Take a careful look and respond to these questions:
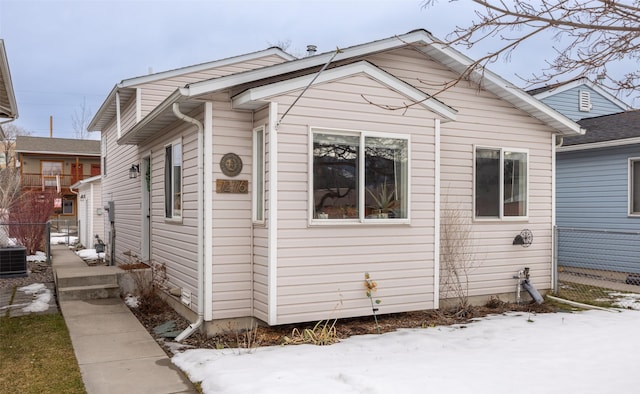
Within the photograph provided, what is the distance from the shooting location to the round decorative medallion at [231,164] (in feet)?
20.3

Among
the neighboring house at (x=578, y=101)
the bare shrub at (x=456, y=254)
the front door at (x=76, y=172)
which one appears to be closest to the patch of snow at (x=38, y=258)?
the bare shrub at (x=456, y=254)

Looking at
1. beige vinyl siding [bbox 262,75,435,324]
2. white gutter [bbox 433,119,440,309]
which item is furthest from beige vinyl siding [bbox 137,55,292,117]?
white gutter [bbox 433,119,440,309]

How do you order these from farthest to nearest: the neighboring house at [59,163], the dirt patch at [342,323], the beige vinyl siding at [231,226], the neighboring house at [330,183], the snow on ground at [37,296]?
the neighboring house at [59,163], the snow on ground at [37,296], the beige vinyl siding at [231,226], the neighboring house at [330,183], the dirt patch at [342,323]

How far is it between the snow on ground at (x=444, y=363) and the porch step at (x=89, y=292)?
11.7ft

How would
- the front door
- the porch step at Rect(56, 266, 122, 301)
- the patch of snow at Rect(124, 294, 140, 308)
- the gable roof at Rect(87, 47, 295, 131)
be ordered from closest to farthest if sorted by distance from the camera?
the patch of snow at Rect(124, 294, 140, 308)
the porch step at Rect(56, 266, 122, 301)
the gable roof at Rect(87, 47, 295, 131)
the front door

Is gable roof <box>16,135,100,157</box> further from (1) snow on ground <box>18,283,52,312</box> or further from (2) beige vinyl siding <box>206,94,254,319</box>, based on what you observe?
(2) beige vinyl siding <box>206,94,254,319</box>

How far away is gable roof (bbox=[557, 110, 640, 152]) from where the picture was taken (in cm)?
1074

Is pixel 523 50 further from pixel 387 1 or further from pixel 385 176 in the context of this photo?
pixel 385 176

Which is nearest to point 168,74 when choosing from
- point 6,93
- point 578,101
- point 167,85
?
point 167,85

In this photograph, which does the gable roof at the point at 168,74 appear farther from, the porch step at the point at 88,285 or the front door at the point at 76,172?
the front door at the point at 76,172

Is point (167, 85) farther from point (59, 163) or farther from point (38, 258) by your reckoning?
point (59, 163)

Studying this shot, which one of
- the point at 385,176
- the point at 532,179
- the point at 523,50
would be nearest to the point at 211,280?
the point at 385,176

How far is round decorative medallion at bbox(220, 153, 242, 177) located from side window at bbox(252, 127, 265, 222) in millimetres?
193

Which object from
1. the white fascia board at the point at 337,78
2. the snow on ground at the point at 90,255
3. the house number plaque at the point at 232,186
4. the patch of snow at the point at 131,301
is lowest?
the snow on ground at the point at 90,255
